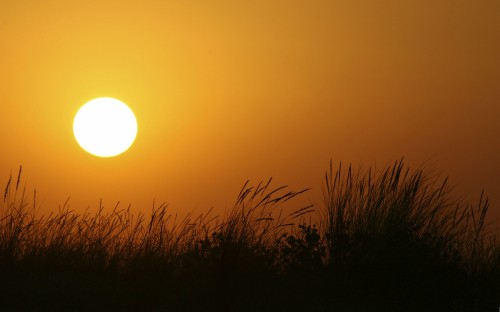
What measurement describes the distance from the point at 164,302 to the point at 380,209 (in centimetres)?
273

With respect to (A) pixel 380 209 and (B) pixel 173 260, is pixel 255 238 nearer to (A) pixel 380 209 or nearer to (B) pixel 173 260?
(B) pixel 173 260

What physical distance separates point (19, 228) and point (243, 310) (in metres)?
2.52

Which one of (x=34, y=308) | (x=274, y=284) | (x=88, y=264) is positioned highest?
(x=88, y=264)

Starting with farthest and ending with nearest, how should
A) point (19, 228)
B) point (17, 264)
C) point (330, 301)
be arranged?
point (19, 228), point (17, 264), point (330, 301)

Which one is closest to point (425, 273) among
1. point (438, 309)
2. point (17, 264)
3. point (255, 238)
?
point (438, 309)

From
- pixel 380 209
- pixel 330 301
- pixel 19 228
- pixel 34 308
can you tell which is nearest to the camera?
pixel 34 308

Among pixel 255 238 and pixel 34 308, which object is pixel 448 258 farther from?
pixel 34 308

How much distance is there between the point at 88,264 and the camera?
6719 mm

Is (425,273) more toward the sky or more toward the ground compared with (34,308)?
more toward the sky

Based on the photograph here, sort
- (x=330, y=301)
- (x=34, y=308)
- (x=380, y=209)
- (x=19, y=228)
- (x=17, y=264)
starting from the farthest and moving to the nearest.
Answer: (x=380, y=209) → (x=19, y=228) → (x=17, y=264) → (x=330, y=301) → (x=34, y=308)

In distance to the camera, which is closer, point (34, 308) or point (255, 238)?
point (34, 308)

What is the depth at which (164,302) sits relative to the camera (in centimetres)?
556

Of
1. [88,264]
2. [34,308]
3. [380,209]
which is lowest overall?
[34,308]

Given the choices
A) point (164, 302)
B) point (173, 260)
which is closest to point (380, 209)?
point (173, 260)
